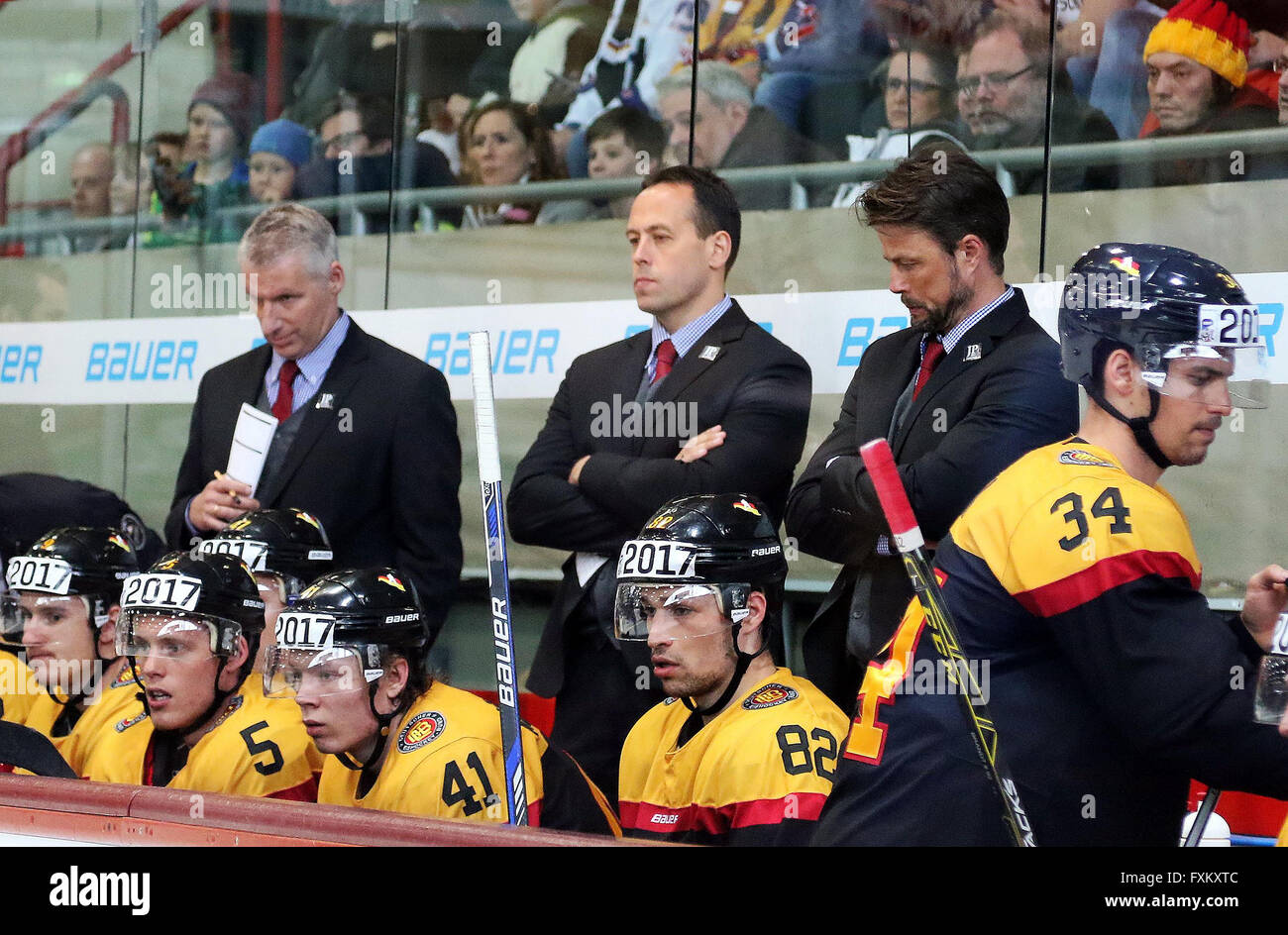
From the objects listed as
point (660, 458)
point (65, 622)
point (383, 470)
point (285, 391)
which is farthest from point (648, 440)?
point (65, 622)

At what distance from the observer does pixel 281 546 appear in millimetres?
3752

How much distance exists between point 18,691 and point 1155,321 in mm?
3151

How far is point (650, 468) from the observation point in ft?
11.0

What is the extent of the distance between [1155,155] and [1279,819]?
1.56 metres

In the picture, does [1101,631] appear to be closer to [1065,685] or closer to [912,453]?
[1065,685]

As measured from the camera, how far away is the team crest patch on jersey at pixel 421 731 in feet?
10.2

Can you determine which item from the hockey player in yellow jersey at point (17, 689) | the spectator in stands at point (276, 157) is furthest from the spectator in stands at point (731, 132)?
the hockey player in yellow jersey at point (17, 689)

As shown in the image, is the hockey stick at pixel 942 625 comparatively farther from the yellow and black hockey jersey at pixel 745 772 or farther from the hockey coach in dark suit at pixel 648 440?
the hockey coach in dark suit at pixel 648 440

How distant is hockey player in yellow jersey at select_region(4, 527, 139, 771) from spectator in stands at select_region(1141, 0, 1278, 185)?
9.16ft

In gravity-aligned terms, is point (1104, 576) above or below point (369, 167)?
below

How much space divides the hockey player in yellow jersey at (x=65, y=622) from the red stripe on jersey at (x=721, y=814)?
1628 mm
